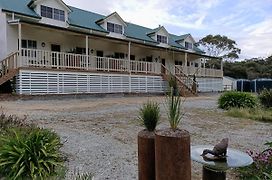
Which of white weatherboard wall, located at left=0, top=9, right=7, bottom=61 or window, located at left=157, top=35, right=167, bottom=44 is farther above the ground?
window, located at left=157, top=35, right=167, bottom=44

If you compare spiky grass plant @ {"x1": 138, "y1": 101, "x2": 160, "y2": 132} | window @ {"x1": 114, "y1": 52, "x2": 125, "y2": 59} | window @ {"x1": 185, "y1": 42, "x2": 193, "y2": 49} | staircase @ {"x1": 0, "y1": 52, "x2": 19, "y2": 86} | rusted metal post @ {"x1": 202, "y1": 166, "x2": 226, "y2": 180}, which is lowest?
rusted metal post @ {"x1": 202, "y1": 166, "x2": 226, "y2": 180}

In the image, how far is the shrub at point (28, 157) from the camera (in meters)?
4.88

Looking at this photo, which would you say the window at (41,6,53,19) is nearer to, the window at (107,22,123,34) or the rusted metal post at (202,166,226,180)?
the window at (107,22,123,34)

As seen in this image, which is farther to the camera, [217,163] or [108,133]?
[108,133]

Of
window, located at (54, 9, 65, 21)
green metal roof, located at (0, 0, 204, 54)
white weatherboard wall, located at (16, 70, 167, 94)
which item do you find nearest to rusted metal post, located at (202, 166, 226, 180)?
white weatherboard wall, located at (16, 70, 167, 94)

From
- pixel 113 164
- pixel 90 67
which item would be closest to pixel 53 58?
pixel 90 67

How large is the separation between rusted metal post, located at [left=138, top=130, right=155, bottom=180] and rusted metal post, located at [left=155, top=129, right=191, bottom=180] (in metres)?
0.42

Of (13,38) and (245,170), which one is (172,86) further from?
(13,38)

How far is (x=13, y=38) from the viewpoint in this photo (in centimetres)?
2178

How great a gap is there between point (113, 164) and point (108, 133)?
2.70 m

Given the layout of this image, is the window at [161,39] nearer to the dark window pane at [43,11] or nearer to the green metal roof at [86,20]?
the green metal roof at [86,20]

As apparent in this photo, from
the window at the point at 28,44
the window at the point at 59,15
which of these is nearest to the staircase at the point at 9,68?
the window at the point at 28,44

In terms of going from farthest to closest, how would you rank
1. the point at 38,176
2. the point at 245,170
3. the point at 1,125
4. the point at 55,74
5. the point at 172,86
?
1. the point at 55,74
2. the point at 1,125
3. the point at 245,170
4. the point at 38,176
5. the point at 172,86

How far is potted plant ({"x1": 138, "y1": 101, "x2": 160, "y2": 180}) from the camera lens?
344cm
